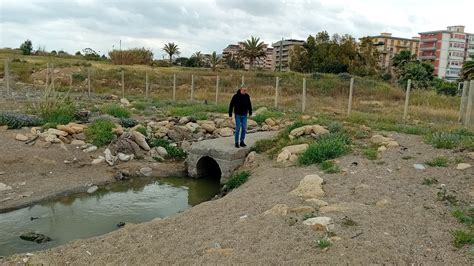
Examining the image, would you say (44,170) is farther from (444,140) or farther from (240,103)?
(444,140)

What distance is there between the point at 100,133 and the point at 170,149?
2158 millimetres

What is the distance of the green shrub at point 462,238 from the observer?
15.4ft

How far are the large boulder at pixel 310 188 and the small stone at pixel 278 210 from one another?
0.75 m

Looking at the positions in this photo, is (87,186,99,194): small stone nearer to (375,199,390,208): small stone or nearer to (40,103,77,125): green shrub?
(40,103,77,125): green shrub

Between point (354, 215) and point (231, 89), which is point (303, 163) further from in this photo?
point (231, 89)

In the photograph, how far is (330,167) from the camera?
823cm

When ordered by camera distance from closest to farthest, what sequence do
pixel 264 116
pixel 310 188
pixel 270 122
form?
pixel 310 188, pixel 270 122, pixel 264 116

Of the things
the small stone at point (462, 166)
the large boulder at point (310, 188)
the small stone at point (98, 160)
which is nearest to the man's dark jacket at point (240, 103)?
the large boulder at point (310, 188)

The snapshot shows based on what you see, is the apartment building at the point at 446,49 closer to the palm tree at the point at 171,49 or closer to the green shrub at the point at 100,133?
the palm tree at the point at 171,49

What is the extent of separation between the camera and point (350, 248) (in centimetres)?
456

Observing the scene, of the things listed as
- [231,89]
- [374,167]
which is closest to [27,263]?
[374,167]

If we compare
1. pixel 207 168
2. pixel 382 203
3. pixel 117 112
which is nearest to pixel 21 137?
pixel 117 112

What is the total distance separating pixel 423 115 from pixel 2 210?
13.5 metres

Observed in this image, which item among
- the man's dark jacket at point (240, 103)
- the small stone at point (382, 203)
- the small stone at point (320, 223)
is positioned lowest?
the small stone at point (320, 223)
